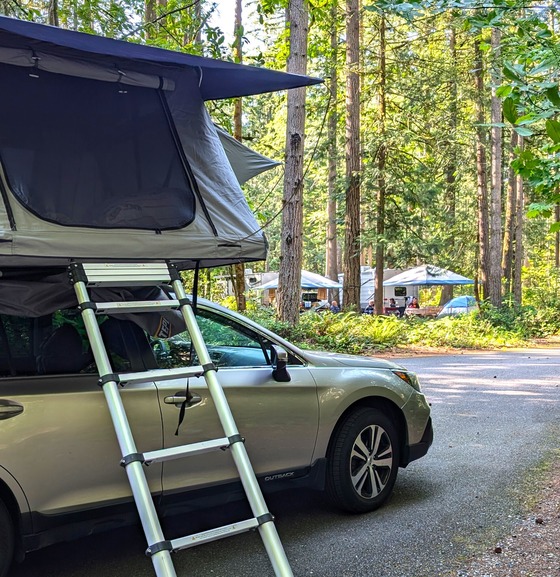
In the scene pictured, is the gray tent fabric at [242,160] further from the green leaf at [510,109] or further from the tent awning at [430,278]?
the tent awning at [430,278]

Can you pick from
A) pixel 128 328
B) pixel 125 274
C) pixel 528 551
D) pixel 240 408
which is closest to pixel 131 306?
pixel 125 274

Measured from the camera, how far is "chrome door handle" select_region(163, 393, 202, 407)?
12.7 ft

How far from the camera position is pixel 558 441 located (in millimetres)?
7043

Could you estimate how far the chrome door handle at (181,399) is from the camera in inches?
152

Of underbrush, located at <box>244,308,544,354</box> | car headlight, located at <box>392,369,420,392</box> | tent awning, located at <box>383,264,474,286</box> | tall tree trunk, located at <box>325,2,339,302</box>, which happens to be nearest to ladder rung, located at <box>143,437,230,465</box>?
car headlight, located at <box>392,369,420,392</box>

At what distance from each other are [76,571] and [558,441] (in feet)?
17.8

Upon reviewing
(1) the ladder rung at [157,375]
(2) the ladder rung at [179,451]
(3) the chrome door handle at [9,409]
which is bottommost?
(2) the ladder rung at [179,451]

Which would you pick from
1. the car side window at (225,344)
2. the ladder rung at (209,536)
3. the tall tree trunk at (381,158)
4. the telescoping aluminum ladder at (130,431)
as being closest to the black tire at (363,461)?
the car side window at (225,344)

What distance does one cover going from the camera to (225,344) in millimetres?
4699

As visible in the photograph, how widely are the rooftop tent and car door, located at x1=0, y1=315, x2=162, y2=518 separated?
0.54 metres

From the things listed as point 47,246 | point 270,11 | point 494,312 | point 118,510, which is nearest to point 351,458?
point 118,510

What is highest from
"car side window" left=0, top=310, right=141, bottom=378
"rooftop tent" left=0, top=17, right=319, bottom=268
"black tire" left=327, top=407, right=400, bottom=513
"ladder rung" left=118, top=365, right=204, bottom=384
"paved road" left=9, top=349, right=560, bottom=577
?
"rooftop tent" left=0, top=17, right=319, bottom=268

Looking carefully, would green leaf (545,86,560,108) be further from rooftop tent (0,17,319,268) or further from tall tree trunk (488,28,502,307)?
tall tree trunk (488,28,502,307)

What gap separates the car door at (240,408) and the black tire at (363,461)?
0.95 feet
